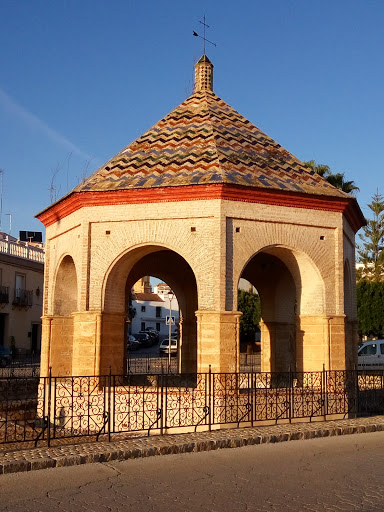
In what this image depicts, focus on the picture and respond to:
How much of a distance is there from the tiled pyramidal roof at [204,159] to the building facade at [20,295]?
21.3 m

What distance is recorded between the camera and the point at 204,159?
1211cm

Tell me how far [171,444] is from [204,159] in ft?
19.4

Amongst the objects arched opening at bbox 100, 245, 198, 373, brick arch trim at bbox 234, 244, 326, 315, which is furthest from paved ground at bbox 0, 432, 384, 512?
arched opening at bbox 100, 245, 198, 373

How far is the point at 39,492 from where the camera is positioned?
628 centimetres

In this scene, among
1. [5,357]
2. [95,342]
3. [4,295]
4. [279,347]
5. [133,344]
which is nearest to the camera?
[95,342]

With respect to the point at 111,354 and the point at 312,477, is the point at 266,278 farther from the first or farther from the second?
the point at 312,477

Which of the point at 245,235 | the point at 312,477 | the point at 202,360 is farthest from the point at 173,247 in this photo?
the point at 312,477

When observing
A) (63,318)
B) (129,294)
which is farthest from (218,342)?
(129,294)

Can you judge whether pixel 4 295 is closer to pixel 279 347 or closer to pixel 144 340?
pixel 144 340

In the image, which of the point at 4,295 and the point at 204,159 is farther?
the point at 4,295

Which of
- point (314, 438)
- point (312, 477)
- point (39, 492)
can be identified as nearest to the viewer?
point (39, 492)

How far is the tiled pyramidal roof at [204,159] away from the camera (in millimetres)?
11742

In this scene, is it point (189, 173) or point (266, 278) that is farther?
point (266, 278)

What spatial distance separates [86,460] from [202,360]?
3776mm
